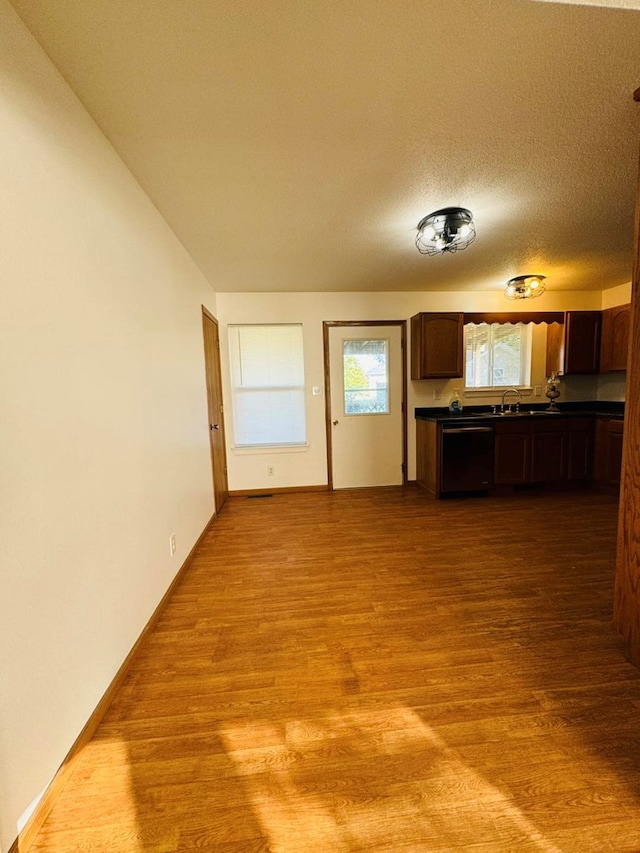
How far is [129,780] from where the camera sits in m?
1.06

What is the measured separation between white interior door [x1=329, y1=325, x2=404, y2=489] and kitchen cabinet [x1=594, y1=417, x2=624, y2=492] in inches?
86.4

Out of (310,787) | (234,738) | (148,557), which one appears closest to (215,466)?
(148,557)

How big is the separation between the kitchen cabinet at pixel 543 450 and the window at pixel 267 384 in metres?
2.33

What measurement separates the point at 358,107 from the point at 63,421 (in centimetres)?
168

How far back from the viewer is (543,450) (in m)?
Result: 3.69

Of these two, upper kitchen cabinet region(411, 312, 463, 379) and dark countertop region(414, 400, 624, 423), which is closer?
upper kitchen cabinet region(411, 312, 463, 379)

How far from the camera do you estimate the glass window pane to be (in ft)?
13.1

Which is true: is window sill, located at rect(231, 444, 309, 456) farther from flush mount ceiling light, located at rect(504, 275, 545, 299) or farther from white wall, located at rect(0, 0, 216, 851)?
flush mount ceiling light, located at rect(504, 275, 545, 299)

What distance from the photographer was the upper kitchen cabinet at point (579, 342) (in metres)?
3.90

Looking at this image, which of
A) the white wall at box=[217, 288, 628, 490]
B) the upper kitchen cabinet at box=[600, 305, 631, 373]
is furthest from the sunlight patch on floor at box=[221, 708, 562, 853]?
the upper kitchen cabinet at box=[600, 305, 631, 373]

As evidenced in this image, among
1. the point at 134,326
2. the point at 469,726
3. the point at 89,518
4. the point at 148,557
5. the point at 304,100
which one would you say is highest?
the point at 304,100

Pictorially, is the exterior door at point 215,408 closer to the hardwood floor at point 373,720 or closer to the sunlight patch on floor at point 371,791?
the hardwood floor at point 373,720

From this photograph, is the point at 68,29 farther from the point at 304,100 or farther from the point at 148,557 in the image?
the point at 148,557

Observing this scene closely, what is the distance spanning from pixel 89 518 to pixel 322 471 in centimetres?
298
